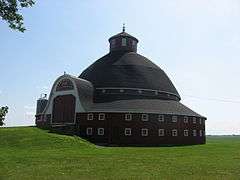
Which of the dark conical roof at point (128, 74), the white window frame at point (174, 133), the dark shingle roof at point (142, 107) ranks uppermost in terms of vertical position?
the dark conical roof at point (128, 74)

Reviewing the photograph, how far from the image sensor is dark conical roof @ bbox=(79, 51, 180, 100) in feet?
177

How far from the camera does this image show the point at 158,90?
5525cm

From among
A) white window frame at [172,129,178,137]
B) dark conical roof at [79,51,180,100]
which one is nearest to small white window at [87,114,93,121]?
dark conical roof at [79,51,180,100]

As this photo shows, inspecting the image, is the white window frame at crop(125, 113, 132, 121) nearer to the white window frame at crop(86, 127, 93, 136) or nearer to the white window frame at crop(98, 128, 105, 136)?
the white window frame at crop(98, 128, 105, 136)

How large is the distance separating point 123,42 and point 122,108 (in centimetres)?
1783

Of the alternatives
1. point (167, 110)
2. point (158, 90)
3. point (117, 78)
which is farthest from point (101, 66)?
point (167, 110)

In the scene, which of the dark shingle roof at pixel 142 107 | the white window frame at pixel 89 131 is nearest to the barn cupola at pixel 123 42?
the dark shingle roof at pixel 142 107

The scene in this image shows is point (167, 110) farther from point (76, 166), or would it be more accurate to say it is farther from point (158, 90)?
point (76, 166)

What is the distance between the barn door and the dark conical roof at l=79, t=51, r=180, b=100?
17.3 feet

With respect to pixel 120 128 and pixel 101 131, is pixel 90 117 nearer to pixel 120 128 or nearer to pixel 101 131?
pixel 101 131

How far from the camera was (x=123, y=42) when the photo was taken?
62.8 m

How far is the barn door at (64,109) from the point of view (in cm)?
5019

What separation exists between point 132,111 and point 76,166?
28.2 m

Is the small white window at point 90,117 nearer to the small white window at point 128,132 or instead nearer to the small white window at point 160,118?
the small white window at point 128,132
